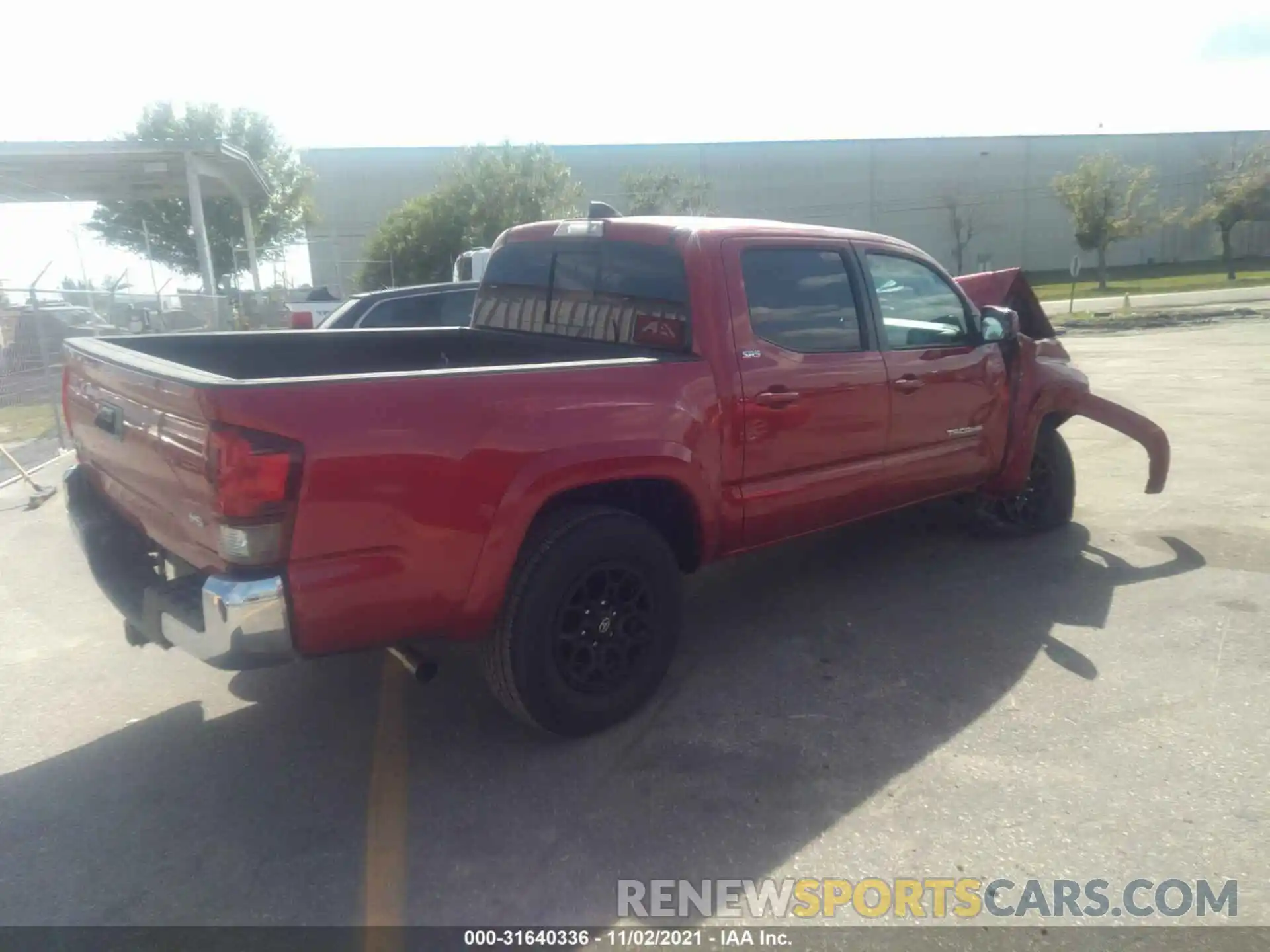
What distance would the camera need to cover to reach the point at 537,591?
12.1ft

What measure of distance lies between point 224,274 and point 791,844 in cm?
4347

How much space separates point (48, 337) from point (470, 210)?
24961 mm

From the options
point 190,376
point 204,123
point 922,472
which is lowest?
point 922,472

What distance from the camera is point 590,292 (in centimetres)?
487

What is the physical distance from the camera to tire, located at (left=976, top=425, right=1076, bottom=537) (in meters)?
6.49

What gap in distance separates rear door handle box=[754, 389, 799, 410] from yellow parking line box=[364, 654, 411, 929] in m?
2.10

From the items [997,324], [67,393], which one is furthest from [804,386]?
[67,393]

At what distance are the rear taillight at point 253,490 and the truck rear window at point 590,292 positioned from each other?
191 centimetres

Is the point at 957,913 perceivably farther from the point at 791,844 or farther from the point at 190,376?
the point at 190,376

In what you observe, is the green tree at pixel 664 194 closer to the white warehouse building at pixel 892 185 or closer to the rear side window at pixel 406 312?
the white warehouse building at pixel 892 185

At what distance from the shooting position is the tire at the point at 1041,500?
6488mm

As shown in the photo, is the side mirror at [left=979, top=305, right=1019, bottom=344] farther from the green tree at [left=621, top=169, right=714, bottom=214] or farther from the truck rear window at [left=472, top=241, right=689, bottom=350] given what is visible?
the green tree at [left=621, top=169, right=714, bottom=214]

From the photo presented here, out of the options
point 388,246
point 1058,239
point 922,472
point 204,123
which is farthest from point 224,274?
point 1058,239

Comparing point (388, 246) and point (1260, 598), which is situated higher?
point (388, 246)
